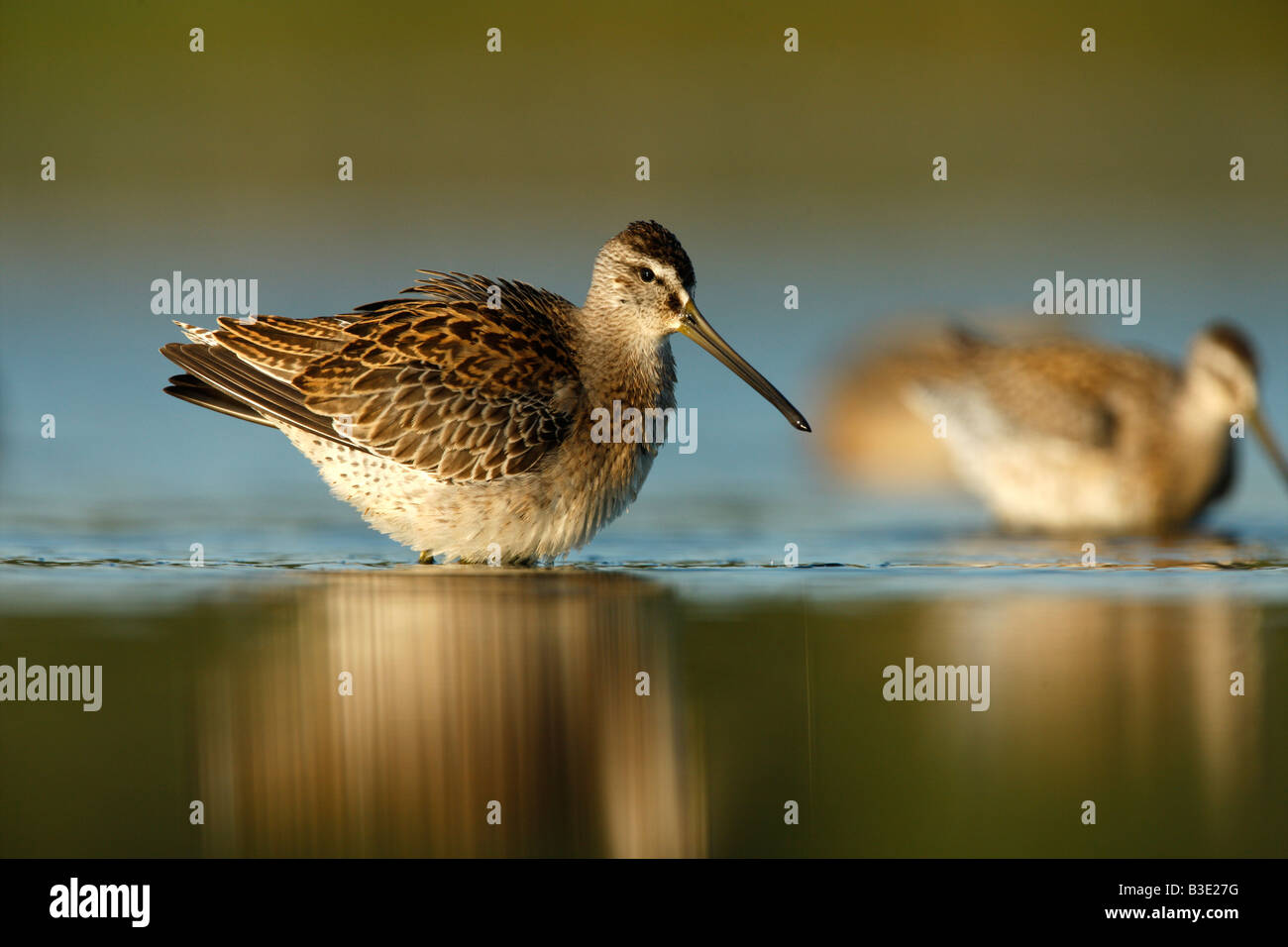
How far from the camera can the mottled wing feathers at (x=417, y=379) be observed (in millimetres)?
→ 7020

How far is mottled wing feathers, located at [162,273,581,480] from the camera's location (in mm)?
7020

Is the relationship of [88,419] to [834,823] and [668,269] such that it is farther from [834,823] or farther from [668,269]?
[834,823]

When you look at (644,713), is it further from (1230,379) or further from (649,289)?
(1230,379)

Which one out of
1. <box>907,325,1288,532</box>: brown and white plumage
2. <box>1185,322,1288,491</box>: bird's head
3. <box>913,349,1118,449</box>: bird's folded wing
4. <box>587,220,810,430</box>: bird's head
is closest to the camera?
<box>587,220,810,430</box>: bird's head

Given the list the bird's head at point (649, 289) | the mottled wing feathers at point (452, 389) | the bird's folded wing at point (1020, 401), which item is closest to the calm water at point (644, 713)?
the mottled wing feathers at point (452, 389)

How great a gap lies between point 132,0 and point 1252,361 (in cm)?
868

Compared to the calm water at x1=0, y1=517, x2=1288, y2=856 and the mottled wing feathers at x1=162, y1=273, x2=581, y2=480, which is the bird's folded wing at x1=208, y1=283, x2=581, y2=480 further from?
the calm water at x1=0, y1=517, x2=1288, y2=856

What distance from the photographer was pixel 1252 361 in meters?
8.59

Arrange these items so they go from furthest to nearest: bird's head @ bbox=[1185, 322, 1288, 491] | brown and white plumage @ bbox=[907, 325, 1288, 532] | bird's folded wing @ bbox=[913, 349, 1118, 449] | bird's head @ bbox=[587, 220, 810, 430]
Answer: bird's head @ bbox=[1185, 322, 1288, 491]
bird's folded wing @ bbox=[913, 349, 1118, 449]
brown and white plumage @ bbox=[907, 325, 1288, 532]
bird's head @ bbox=[587, 220, 810, 430]

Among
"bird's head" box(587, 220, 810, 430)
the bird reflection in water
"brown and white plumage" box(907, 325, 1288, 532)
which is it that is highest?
"bird's head" box(587, 220, 810, 430)

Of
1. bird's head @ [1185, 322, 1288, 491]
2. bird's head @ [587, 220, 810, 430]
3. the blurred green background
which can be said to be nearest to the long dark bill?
bird's head @ [587, 220, 810, 430]

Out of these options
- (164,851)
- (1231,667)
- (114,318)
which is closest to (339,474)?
(164,851)

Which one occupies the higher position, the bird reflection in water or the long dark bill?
the long dark bill

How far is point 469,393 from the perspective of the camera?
7.13 m
